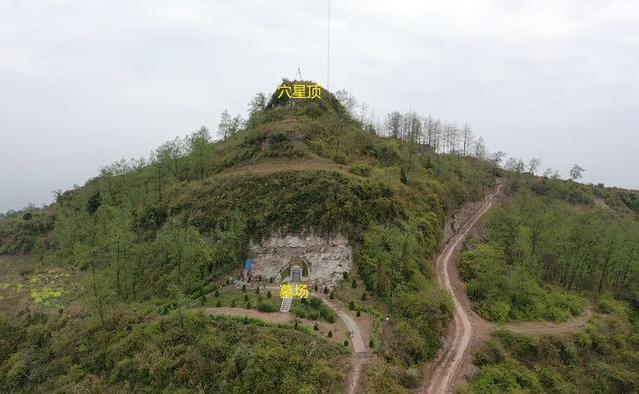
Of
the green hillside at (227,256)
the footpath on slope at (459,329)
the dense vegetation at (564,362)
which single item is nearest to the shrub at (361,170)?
the green hillside at (227,256)

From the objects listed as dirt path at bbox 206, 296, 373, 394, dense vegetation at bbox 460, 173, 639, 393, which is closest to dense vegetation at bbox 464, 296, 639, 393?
dense vegetation at bbox 460, 173, 639, 393

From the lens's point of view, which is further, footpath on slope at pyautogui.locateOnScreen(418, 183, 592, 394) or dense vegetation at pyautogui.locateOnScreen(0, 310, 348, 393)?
footpath on slope at pyautogui.locateOnScreen(418, 183, 592, 394)

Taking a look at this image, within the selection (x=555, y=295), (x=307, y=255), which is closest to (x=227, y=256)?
(x=307, y=255)

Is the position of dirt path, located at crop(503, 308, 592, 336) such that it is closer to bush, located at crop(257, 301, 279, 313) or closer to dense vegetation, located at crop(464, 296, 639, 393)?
dense vegetation, located at crop(464, 296, 639, 393)

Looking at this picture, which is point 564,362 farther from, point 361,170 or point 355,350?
point 361,170

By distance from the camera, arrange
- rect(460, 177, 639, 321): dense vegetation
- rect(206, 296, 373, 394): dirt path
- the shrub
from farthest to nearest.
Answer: the shrub < rect(460, 177, 639, 321): dense vegetation < rect(206, 296, 373, 394): dirt path

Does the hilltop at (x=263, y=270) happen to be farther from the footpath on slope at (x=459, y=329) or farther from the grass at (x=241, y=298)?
the footpath on slope at (x=459, y=329)
